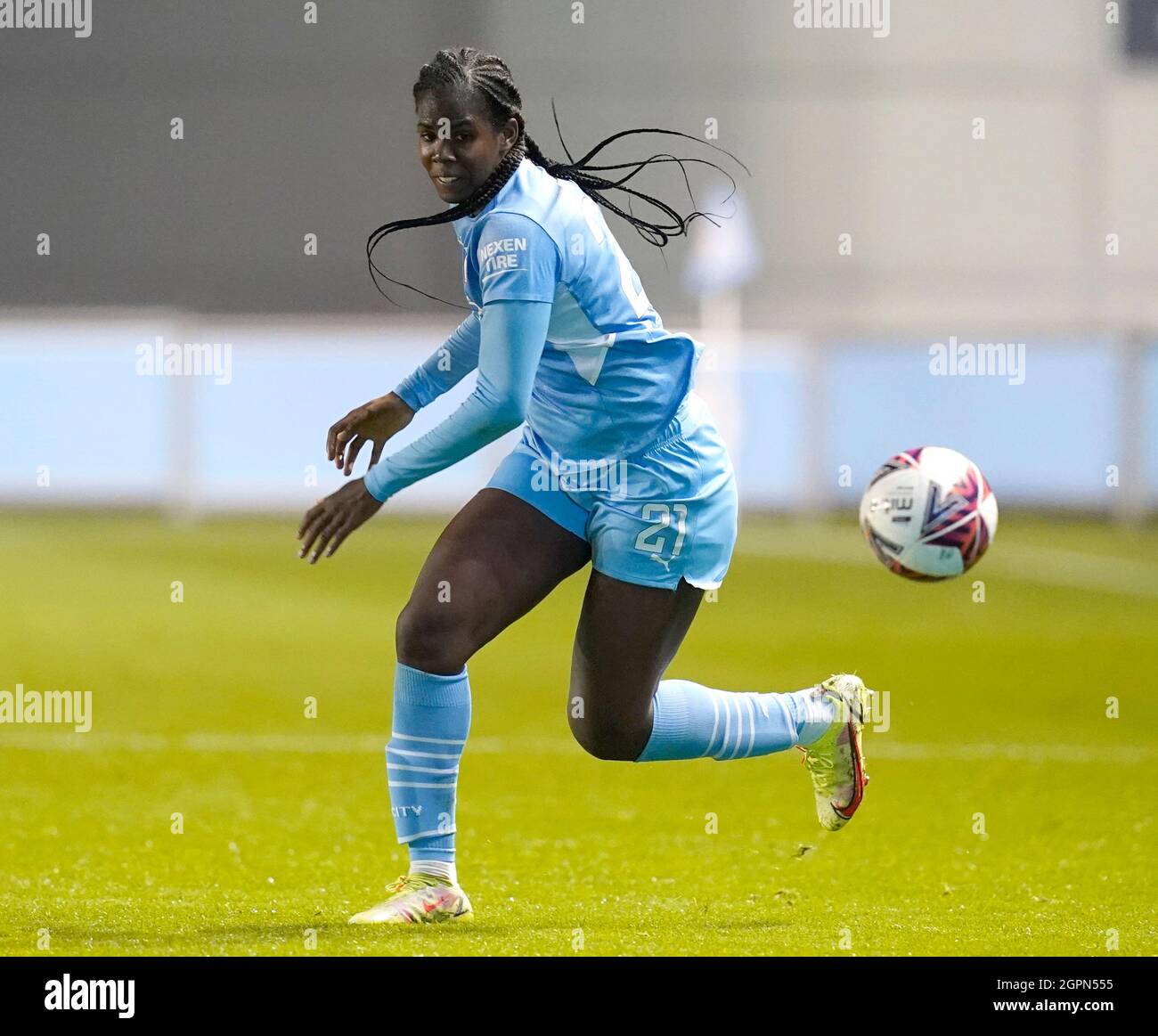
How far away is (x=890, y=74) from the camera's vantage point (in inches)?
1118

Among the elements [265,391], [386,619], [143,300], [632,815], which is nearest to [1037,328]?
[265,391]

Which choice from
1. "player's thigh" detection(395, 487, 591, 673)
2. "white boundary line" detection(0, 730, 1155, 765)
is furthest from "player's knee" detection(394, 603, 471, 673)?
"white boundary line" detection(0, 730, 1155, 765)

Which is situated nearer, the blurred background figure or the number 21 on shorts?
the number 21 on shorts

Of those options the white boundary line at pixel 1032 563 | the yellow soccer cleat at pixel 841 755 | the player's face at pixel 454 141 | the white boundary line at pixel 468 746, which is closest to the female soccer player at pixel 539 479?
the player's face at pixel 454 141

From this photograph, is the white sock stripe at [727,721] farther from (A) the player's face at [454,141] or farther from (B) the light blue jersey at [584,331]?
(A) the player's face at [454,141]

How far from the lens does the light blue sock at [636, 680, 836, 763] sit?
16.2ft

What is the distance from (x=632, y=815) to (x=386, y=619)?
25.6 ft

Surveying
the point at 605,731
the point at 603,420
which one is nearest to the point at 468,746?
the point at 605,731

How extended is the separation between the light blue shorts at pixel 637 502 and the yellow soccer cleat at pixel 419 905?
0.84 metres

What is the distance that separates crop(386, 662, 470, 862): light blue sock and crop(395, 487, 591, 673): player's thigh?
7 centimetres

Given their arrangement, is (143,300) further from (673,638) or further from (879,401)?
(673,638)

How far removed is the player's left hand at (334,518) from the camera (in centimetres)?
436

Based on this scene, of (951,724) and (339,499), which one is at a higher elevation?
(339,499)

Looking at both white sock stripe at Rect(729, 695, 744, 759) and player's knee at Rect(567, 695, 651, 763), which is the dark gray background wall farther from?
player's knee at Rect(567, 695, 651, 763)
